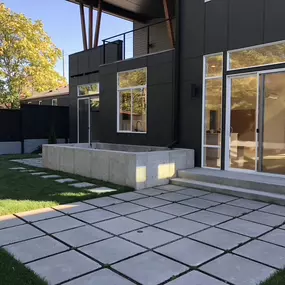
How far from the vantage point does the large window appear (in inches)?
276

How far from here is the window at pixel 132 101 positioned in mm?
9203

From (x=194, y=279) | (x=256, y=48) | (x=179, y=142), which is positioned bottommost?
(x=194, y=279)

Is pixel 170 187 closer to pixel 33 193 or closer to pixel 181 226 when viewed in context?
pixel 181 226

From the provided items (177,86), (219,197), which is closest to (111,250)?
(219,197)

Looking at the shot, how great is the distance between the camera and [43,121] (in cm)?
1383

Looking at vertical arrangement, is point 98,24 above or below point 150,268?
above

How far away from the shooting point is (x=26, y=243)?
10.9 feet

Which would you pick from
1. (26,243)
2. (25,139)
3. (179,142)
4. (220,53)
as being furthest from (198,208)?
(25,139)

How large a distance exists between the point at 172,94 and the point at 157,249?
18.4ft

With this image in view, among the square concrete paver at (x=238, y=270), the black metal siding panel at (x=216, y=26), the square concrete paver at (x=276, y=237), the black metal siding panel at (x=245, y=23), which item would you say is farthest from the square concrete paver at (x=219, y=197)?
the black metal siding panel at (x=216, y=26)

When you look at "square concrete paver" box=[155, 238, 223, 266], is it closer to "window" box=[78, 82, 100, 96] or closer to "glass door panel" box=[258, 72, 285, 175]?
"glass door panel" box=[258, 72, 285, 175]

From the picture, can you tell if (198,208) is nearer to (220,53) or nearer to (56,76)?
(220,53)

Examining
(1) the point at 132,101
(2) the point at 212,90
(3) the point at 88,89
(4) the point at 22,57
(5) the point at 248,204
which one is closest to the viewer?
(5) the point at 248,204

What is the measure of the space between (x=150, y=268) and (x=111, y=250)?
55 cm
